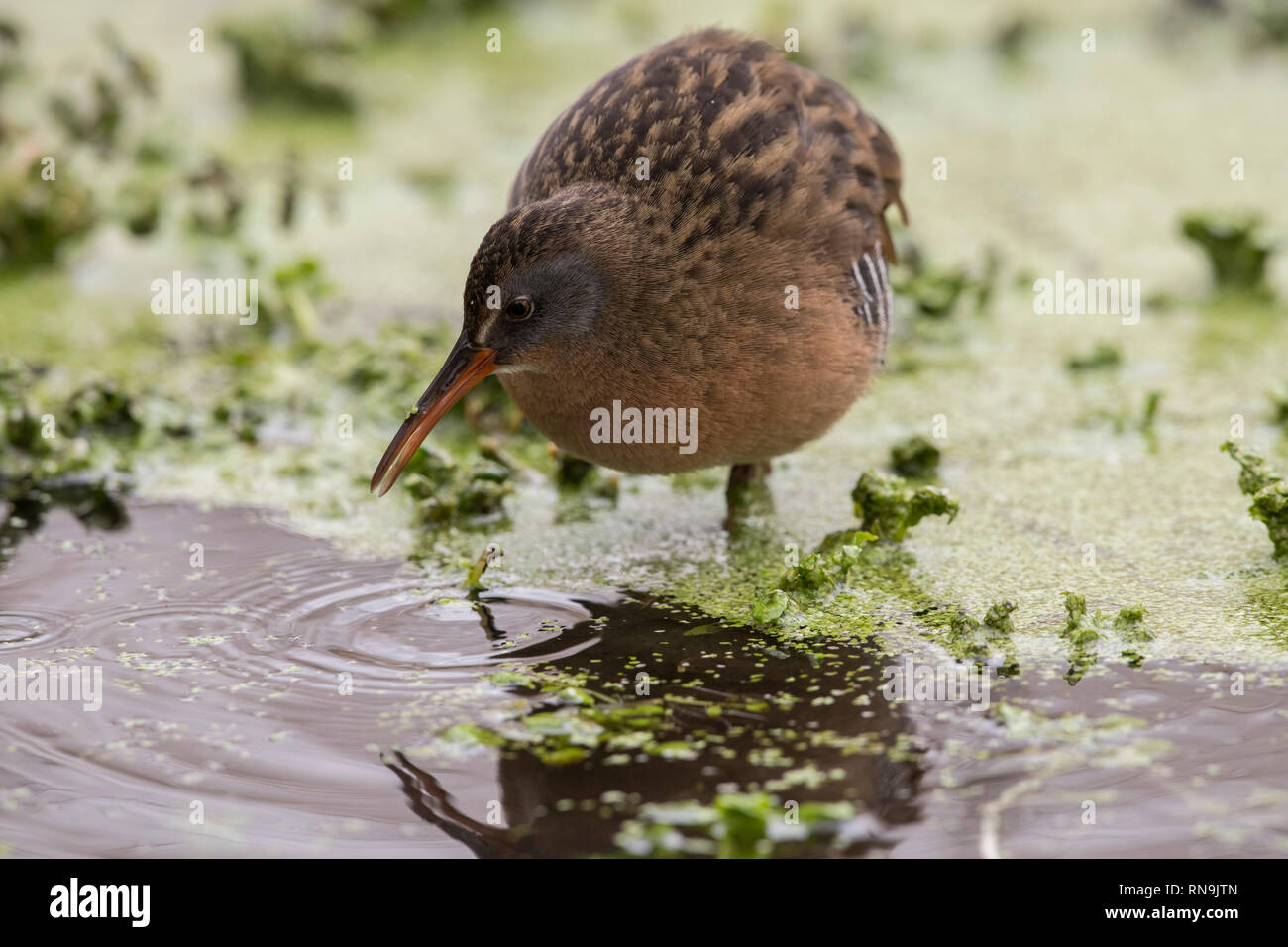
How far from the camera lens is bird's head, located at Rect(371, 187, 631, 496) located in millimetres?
3881

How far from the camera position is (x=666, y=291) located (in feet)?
13.0

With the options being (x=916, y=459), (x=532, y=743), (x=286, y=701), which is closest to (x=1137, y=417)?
(x=916, y=459)

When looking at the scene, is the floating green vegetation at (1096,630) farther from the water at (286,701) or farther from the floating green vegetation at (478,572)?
the floating green vegetation at (478,572)

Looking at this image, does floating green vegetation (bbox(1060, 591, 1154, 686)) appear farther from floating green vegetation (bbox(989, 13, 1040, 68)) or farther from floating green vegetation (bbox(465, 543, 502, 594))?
floating green vegetation (bbox(989, 13, 1040, 68))

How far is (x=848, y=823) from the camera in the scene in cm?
289

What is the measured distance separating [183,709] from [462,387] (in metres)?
1.14

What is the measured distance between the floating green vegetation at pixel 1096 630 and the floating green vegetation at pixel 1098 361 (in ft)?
7.05

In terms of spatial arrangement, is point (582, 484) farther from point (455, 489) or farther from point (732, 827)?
point (732, 827)

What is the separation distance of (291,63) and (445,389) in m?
4.97

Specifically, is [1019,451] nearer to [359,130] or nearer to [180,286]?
[180,286]

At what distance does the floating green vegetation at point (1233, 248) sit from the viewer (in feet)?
20.5

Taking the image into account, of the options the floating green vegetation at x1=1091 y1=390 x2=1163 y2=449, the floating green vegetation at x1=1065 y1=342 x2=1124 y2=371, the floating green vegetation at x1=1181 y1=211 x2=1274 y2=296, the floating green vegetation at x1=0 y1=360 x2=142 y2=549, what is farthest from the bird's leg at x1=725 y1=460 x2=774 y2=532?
the floating green vegetation at x1=1181 y1=211 x2=1274 y2=296

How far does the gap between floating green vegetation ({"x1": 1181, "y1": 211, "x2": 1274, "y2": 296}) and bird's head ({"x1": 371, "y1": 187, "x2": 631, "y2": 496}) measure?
332cm
